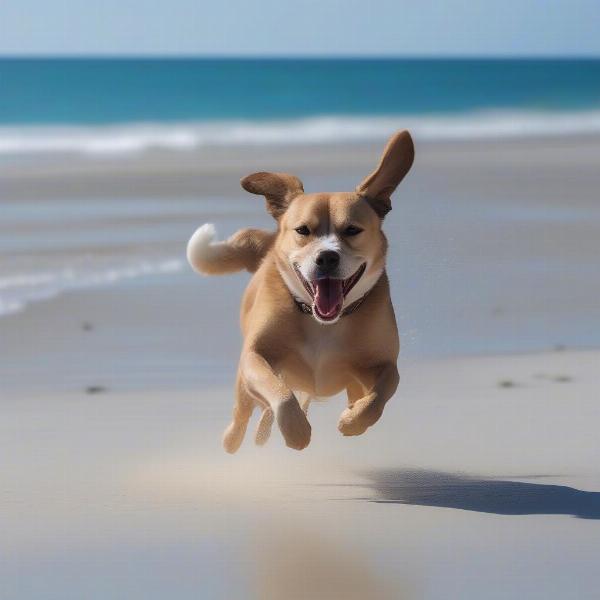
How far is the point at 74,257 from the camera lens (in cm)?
962

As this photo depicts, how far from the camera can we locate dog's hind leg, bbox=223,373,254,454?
493 cm

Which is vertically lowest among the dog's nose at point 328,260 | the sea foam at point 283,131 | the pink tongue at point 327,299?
the sea foam at point 283,131

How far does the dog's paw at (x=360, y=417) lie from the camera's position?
4.40 meters

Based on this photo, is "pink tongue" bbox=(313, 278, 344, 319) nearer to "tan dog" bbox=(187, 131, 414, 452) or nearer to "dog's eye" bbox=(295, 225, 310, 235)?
"tan dog" bbox=(187, 131, 414, 452)

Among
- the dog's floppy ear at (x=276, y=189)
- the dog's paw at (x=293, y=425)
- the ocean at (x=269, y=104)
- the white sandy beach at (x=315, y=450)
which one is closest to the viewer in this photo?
the white sandy beach at (x=315, y=450)

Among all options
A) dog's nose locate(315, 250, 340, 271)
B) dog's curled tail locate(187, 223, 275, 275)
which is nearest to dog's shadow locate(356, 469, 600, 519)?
dog's nose locate(315, 250, 340, 271)

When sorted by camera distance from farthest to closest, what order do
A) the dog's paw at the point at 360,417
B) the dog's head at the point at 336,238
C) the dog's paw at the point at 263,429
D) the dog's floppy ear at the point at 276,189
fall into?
the dog's paw at the point at 263,429 < the dog's floppy ear at the point at 276,189 < the dog's head at the point at 336,238 < the dog's paw at the point at 360,417

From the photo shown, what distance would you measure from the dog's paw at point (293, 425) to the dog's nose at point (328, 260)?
449 millimetres

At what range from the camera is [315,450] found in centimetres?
522

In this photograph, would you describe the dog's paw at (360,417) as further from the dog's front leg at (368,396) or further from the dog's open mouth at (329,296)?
the dog's open mouth at (329,296)

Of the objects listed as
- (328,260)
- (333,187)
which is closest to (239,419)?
(328,260)

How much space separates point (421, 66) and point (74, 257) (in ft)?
182

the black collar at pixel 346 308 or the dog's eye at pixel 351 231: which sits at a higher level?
the dog's eye at pixel 351 231

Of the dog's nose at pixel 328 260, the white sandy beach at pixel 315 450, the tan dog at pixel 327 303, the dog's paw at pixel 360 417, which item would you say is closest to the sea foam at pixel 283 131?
the white sandy beach at pixel 315 450
